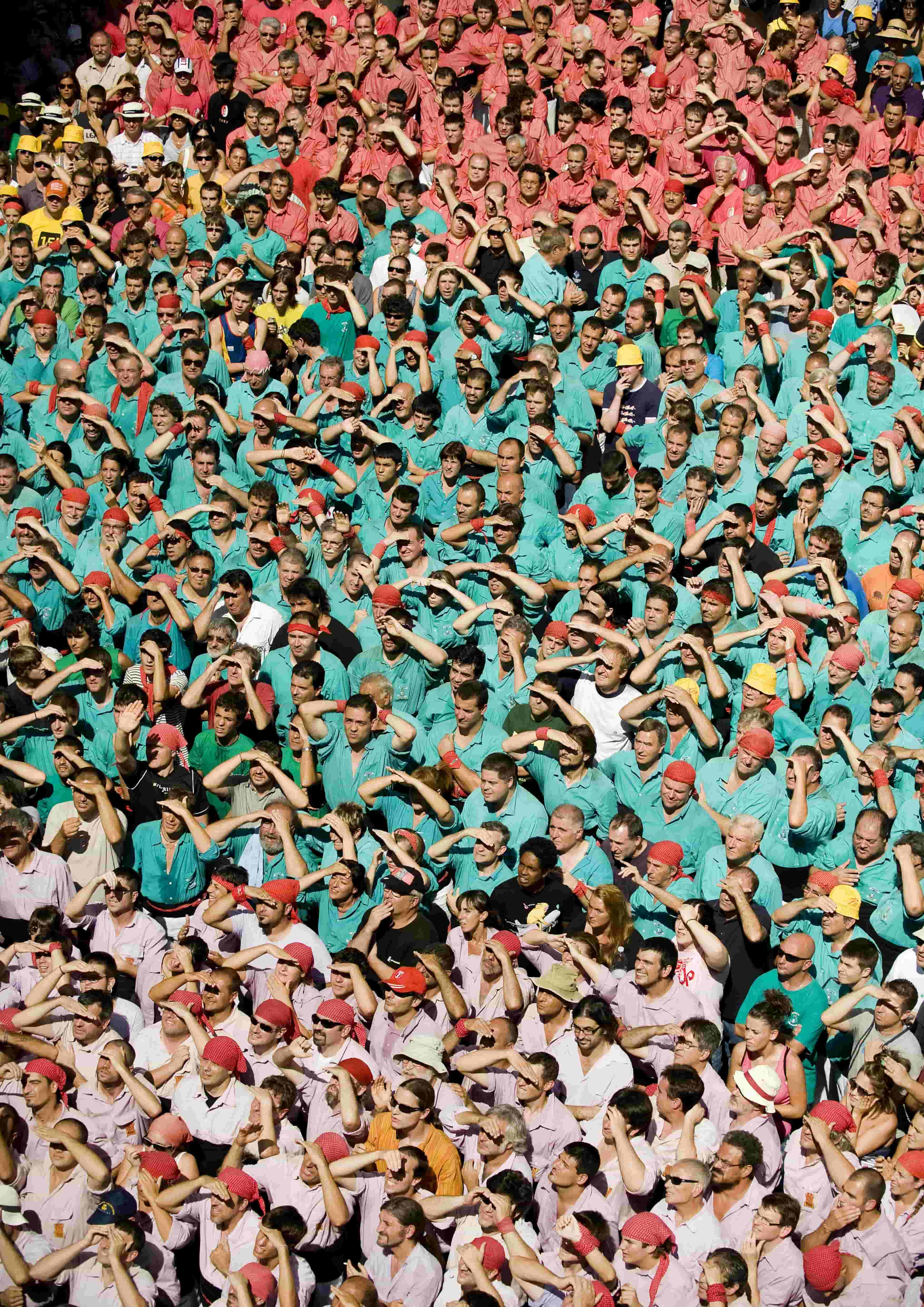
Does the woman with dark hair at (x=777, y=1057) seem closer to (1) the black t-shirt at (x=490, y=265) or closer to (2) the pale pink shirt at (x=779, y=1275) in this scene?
(2) the pale pink shirt at (x=779, y=1275)

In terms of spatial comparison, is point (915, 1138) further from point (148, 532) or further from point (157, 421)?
point (157, 421)

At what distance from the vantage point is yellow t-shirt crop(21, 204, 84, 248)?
56.1 ft

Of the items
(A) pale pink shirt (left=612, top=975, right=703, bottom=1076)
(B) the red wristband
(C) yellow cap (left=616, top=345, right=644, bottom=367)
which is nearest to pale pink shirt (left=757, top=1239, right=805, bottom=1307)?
(B) the red wristband

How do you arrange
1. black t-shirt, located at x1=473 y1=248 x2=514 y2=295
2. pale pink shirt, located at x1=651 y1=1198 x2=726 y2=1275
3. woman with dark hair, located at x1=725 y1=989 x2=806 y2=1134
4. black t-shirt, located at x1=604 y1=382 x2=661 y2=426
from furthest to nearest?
black t-shirt, located at x1=473 y1=248 x2=514 y2=295, black t-shirt, located at x1=604 y1=382 x2=661 y2=426, woman with dark hair, located at x1=725 y1=989 x2=806 y2=1134, pale pink shirt, located at x1=651 y1=1198 x2=726 y2=1275

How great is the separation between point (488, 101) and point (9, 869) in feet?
35.6

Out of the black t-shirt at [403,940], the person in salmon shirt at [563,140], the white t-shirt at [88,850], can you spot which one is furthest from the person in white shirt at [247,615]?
the person in salmon shirt at [563,140]

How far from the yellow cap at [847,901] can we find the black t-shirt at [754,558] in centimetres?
352

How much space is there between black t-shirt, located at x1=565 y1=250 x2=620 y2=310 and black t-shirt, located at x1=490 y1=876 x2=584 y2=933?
703 centimetres

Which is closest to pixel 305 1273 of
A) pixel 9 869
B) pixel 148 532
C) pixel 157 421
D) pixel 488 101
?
pixel 9 869

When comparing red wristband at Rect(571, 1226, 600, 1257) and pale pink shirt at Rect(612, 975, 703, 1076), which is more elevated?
red wristband at Rect(571, 1226, 600, 1257)

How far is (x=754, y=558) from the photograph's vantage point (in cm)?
1281

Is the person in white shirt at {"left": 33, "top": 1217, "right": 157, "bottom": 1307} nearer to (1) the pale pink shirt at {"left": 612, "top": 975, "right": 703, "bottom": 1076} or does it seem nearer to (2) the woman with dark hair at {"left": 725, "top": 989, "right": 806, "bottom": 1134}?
(1) the pale pink shirt at {"left": 612, "top": 975, "right": 703, "bottom": 1076}

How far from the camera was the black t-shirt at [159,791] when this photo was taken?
1092cm

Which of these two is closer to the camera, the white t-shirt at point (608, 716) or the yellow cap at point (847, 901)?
the yellow cap at point (847, 901)
